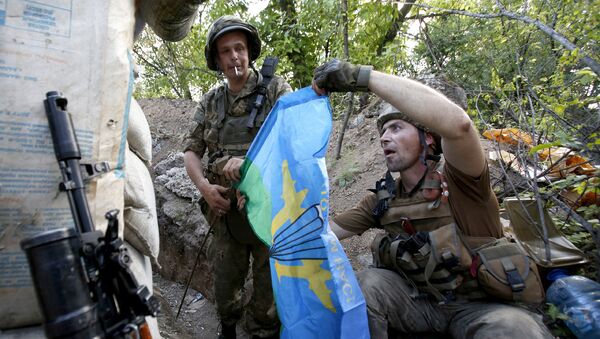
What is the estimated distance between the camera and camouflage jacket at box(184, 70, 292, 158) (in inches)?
107

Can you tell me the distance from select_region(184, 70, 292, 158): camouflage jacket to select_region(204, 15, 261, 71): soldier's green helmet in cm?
21

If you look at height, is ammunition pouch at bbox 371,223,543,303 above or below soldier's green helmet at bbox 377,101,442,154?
below

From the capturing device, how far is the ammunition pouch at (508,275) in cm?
177

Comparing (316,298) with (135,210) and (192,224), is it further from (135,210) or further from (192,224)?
(192,224)

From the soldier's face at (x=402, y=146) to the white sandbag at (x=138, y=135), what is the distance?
135 centimetres

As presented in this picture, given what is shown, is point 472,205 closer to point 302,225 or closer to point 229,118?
point 302,225

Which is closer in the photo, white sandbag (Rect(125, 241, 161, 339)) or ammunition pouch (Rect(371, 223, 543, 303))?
white sandbag (Rect(125, 241, 161, 339))

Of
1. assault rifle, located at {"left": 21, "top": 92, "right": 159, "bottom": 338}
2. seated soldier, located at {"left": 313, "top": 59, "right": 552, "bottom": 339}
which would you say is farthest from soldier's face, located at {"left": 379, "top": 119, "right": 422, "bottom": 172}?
assault rifle, located at {"left": 21, "top": 92, "right": 159, "bottom": 338}

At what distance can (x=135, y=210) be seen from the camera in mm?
1670

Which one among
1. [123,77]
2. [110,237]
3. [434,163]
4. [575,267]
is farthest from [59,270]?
[575,267]

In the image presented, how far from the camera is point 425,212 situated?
2.02 m

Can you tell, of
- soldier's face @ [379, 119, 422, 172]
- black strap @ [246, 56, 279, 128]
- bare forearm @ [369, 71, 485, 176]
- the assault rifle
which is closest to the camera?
the assault rifle

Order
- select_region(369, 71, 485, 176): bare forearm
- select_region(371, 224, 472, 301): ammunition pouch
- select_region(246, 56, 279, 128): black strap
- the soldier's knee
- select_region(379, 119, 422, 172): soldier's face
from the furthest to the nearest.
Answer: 1. select_region(246, 56, 279, 128): black strap
2. select_region(379, 119, 422, 172): soldier's face
3. select_region(371, 224, 472, 301): ammunition pouch
4. select_region(369, 71, 485, 176): bare forearm
5. the soldier's knee

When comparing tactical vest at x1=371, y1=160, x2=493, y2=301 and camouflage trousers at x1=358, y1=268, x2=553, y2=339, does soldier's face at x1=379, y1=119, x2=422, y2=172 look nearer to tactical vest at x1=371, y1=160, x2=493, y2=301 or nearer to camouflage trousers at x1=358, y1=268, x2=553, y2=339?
tactical vest at x1=371, y1=160, x2=493, y2=301
